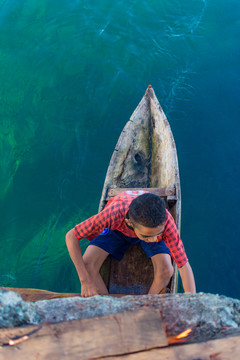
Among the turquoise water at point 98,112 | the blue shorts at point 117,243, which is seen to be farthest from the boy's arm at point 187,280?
the turquoise water at point 98,112

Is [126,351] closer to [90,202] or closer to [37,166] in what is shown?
[90,202]

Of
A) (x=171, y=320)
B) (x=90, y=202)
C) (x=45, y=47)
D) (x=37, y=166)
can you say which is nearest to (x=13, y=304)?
(x=171, y=320)

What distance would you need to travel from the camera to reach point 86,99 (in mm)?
6344

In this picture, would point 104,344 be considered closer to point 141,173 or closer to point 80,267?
point 80,267

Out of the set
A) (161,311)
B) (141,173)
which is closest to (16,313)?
(161,311)

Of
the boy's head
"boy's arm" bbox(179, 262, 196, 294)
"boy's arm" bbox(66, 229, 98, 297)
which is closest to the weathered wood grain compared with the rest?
the boy's head

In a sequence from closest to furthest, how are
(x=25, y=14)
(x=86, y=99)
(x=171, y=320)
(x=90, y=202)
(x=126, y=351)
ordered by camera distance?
(x=126, y=351) < (x=171, y=320) < (x=90, y=202) < (x=86, y=99) < (x=25, y=14)

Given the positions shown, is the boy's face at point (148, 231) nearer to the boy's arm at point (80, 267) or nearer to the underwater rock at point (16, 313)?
the boy's arm at point (80, 267)

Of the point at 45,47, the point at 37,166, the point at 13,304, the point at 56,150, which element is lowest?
the point at 13,304

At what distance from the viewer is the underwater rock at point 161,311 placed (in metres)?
1.48

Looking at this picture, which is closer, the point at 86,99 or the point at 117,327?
the point at 117,327

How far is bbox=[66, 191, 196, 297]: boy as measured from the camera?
2.32 m

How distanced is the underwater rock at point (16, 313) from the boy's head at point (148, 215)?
41.1 inches

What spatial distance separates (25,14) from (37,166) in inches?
193
